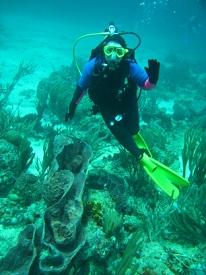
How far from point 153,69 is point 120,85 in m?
0.67

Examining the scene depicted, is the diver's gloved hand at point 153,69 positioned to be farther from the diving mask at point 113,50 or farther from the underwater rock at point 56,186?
the underwater rock at point 56,186

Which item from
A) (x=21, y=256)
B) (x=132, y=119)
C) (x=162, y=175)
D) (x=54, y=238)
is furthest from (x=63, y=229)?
(x=132, y=119)

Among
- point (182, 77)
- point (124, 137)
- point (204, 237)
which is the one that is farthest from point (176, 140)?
point (182, 77)

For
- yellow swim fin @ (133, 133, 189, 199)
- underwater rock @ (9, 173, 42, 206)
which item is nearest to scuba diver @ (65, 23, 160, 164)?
yellow swim fin @ (133, 133, 189, 199)

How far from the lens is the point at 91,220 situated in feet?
9.41

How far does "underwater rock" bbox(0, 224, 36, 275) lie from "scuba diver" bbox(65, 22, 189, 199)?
97.9 inches

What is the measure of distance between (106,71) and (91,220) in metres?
2.65

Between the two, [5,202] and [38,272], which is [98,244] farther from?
[5,202]

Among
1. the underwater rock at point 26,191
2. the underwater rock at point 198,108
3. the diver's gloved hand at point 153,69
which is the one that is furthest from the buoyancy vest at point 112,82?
the underwater rock at point 198,108

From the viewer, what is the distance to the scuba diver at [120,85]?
3586 millimetres

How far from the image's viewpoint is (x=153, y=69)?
3500mm

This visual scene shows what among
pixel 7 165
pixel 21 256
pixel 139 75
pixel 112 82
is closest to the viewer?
pixel 21 256

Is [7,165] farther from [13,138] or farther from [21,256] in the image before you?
[21,256]

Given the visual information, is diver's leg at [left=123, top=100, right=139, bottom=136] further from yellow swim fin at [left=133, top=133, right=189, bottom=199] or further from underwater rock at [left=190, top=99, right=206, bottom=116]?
underwater rock at [left=190, top=99, right=206, bottom=116]
